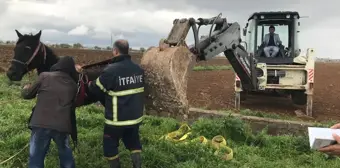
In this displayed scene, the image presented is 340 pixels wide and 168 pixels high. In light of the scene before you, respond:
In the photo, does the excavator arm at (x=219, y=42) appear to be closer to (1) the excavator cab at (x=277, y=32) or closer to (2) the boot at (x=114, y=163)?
(2) the boot at (x=114, y=163)

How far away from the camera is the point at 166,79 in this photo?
583 cm

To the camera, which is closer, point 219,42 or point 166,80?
point 166,80

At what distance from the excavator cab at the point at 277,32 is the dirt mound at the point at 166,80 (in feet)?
25.0

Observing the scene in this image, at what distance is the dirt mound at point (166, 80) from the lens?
5.86 m

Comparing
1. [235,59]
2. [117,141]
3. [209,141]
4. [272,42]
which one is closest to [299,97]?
[272,42]

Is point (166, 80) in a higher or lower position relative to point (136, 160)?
higher

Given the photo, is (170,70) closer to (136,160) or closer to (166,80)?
(166,80)

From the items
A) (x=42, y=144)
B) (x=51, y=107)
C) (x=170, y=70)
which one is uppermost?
(x=170, y=70)

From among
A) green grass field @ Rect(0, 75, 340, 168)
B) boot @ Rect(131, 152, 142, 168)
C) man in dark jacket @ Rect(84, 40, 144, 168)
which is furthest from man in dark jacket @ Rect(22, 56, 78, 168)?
boot @ Rect(131, 152, 142, 168)

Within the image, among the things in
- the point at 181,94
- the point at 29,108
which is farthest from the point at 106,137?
the point at 29,108

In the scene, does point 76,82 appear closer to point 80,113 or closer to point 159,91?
point 159,91

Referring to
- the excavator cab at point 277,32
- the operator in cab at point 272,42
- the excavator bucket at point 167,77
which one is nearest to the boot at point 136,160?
the excavator bucket at point 167,77

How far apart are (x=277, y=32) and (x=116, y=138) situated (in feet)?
31.5

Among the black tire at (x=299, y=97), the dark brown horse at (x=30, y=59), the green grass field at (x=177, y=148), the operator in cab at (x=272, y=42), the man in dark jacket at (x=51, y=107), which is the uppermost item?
the operator in cab at (x=272, y=42)
